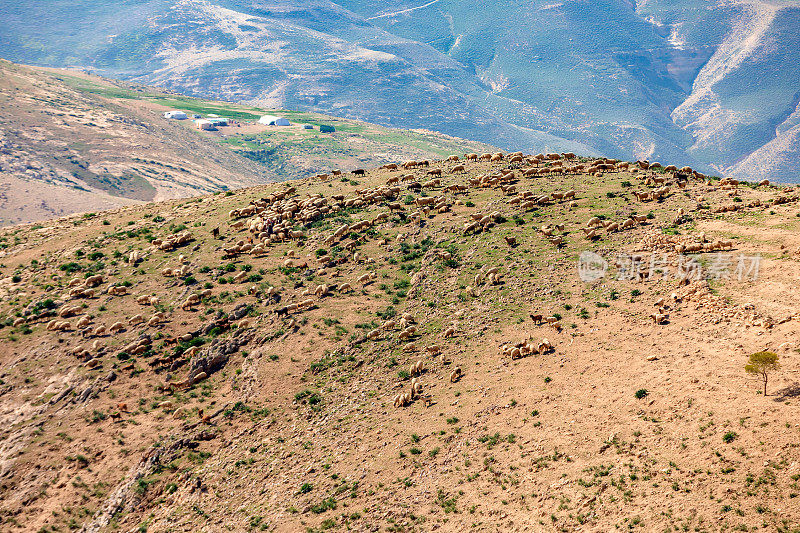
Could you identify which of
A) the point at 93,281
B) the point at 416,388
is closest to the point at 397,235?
the point at 416,388

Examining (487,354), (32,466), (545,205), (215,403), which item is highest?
(545,205)

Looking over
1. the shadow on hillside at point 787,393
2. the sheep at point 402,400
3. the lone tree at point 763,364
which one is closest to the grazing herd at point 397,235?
the sheep at point 402,400

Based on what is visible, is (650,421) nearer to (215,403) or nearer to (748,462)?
(748,462)

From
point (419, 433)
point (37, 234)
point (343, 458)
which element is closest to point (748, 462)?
point (419, 433)
